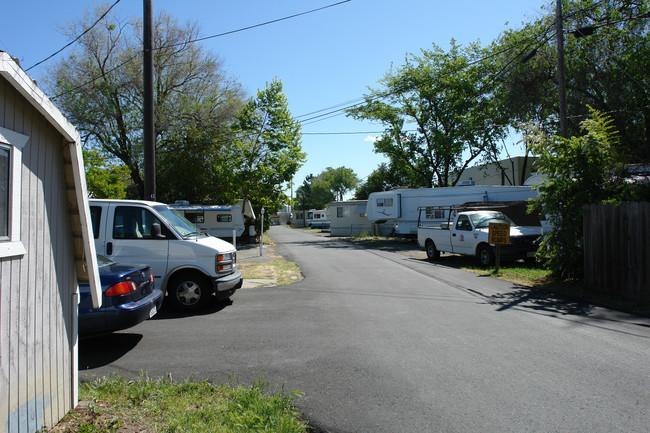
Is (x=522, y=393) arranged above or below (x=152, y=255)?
below

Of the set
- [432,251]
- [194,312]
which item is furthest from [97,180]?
[432,251]

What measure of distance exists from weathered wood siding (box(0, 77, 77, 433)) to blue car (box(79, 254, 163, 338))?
1.52m

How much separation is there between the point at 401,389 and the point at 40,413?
2979 mm

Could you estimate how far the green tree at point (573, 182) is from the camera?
9648mm

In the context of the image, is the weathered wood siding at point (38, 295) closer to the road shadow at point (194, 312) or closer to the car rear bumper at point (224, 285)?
the road shadow at point (194, 312)

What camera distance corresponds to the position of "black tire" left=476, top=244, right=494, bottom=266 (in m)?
13.9

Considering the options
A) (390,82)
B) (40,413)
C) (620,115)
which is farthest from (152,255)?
(390,82)

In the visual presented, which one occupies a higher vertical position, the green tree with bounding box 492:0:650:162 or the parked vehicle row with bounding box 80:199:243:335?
the green tree with bounding box 492:0:650:162

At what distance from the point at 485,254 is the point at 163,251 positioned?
1007 cm

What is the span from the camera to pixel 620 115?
19844 millimetres

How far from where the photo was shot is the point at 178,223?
8.39m

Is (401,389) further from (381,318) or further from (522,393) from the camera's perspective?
(381,318)

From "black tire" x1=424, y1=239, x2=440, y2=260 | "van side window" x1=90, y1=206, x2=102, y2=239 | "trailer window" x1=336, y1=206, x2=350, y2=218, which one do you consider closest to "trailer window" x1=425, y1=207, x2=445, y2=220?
"black tire" x1=424, y1=239, x2=440, y2=260

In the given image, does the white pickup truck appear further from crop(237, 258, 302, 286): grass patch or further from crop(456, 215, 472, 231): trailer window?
crop(237, 258, 302, 286): grass patch
